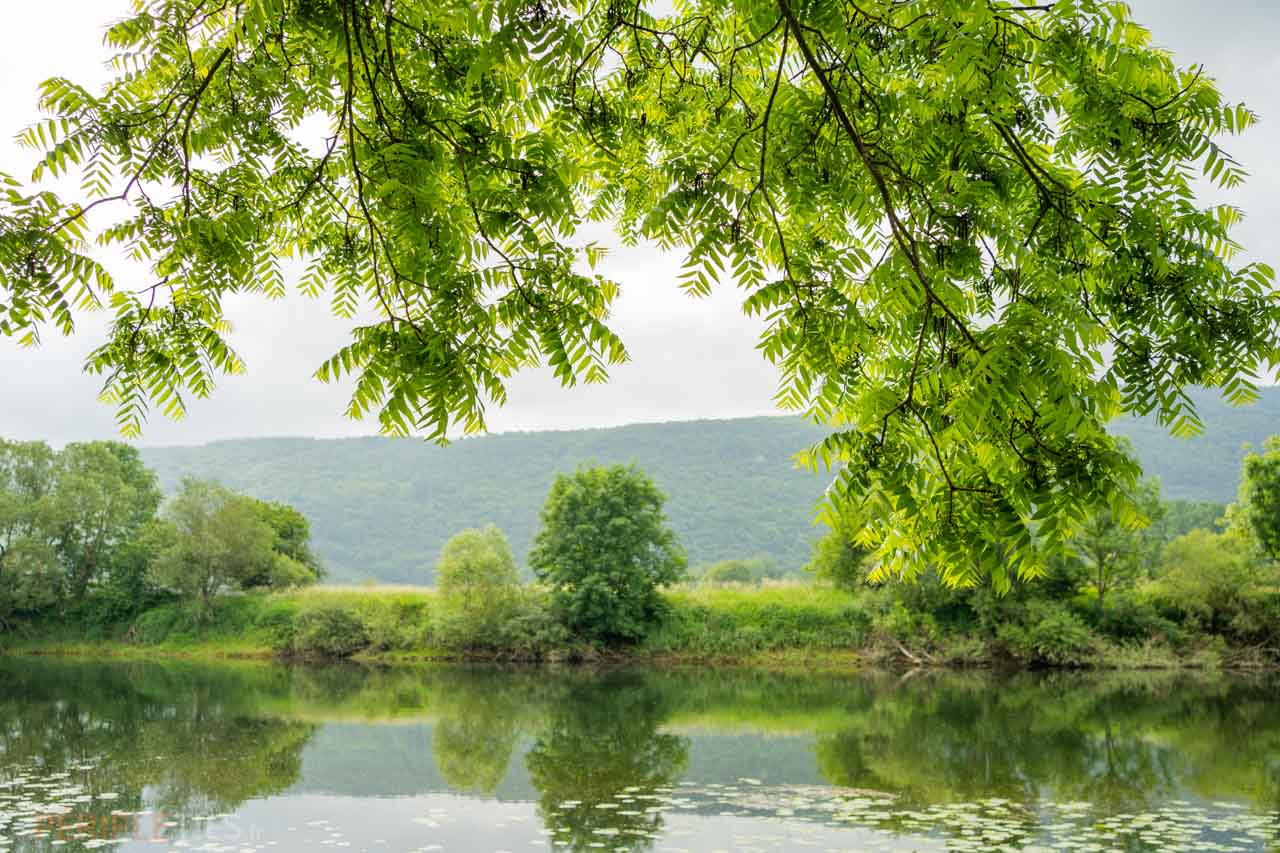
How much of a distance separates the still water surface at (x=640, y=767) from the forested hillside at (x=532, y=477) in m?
66.6

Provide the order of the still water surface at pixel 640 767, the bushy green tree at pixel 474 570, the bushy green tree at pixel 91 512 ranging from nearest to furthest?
the still water surface at pixel 640 767 < the bushy green tree at pixel 474 570 < the bushy green tree at pixel 91 512

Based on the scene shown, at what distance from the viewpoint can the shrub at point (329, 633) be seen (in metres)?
40.8

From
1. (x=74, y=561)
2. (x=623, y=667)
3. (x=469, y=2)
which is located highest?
(x=469, y=2)

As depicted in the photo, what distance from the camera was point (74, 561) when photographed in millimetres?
45594

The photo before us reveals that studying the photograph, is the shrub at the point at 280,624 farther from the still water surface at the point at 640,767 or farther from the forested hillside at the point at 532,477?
the forested hillside at the point at 532,477

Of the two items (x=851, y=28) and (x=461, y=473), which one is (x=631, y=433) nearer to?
(x=461, y=473)

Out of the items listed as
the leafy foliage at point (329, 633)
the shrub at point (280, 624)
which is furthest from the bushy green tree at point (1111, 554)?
the shrub at point (280, 624)

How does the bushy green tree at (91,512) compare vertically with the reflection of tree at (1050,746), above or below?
above

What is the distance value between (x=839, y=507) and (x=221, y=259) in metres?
3.01

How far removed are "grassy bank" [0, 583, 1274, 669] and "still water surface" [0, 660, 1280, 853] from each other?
5882 millimetres

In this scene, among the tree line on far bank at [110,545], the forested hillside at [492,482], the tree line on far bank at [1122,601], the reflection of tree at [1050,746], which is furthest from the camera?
the forested hillside at [492,482]

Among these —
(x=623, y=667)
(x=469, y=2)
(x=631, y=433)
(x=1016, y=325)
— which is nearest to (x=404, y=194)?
(x=469, y=2)

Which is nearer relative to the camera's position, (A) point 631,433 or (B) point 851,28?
(B) point 851,28

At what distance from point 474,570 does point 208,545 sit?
11863mm
